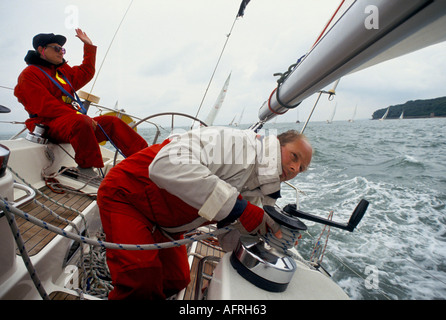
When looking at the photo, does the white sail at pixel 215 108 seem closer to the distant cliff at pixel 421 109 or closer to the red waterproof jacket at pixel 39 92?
the red waterproof jacket at pixel 39 92

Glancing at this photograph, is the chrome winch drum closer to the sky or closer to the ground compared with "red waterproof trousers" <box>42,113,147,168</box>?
closer to the ground

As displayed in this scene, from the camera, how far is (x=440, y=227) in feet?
11.2

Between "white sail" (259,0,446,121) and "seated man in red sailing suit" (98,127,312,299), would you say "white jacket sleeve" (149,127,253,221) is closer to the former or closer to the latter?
"seated man in red sailing suit" (98,127,312,299)

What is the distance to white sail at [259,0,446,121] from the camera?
2.15ft

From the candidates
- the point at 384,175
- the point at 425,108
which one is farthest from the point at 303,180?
the point at 425,108

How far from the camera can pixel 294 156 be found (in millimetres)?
1159

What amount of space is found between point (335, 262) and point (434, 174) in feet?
16.8

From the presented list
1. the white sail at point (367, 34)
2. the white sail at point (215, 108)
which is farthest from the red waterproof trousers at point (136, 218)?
the white sail at point (215, 108)

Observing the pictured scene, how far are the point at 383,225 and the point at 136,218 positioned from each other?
399 cm

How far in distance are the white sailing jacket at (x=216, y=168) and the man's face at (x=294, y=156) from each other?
0.05 m

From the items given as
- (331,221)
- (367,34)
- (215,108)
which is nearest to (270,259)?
(331,221)

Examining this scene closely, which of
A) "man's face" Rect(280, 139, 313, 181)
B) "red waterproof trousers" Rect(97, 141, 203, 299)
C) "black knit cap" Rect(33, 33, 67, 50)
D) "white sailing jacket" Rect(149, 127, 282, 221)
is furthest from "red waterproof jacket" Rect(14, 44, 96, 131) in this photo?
"man's face" Rect(280, 139, 313, 181)

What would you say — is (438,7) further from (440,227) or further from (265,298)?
(440,227)

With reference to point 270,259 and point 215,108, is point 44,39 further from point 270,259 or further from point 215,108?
point 215,108
